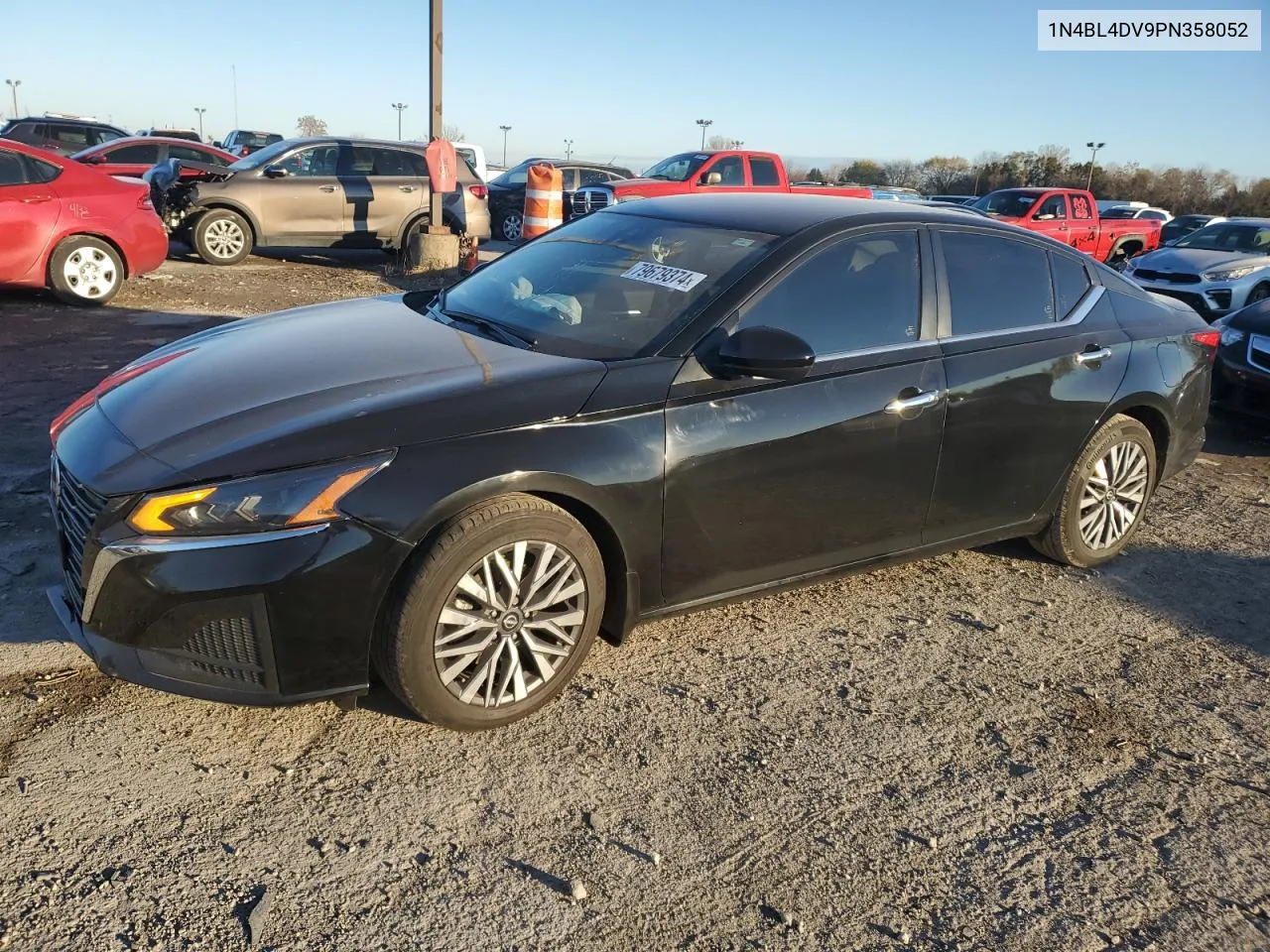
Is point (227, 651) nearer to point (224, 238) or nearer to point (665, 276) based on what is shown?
point (665, 276)

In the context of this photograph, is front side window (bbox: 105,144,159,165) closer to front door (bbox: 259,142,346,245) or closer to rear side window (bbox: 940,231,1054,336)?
front door (bbox: 259,142,346,245)

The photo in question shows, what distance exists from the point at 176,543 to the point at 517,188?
18462mm

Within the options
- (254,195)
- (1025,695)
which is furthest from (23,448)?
(254,195)

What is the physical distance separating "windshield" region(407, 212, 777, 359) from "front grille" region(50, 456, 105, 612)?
A: 1484 mm

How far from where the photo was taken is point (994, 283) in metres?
4.23

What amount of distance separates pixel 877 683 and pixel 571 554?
4.15ft

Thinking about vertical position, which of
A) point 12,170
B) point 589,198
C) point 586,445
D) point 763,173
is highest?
point 763,173

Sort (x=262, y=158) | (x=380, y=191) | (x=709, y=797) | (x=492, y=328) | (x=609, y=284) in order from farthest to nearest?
(x=380, y=191) < (x=262, y=158) < (x=609, y=284) < (x=492, y=328) < (x=709, y=797)

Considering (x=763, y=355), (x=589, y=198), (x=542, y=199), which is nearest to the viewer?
(x=763, y=355)

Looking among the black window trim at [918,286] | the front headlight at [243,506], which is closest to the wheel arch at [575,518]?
the front headlight at [243,506]

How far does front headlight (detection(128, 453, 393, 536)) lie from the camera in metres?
2.71

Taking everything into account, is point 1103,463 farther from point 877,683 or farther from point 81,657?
point 81,657

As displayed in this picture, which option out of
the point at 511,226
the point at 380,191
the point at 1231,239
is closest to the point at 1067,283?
the point at 380,191

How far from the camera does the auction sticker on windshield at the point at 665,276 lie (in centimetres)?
369
